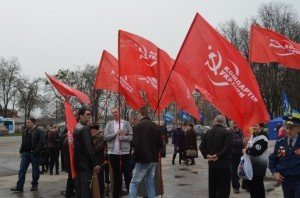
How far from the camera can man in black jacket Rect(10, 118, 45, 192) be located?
37.5 ft

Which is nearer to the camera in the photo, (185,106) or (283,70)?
(185,106)

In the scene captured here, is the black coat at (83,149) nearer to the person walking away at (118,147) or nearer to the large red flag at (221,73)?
the large red flag at (221,73)

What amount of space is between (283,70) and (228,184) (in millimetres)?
46791

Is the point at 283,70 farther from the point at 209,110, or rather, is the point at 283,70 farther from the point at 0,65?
the point at 0,65

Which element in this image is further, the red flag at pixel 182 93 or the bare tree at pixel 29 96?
the bare tree at pixel 29 96

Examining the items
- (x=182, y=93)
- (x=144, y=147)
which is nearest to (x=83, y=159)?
(x=144, y=147)

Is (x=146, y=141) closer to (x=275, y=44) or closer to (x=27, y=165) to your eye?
(x=27, y=165)

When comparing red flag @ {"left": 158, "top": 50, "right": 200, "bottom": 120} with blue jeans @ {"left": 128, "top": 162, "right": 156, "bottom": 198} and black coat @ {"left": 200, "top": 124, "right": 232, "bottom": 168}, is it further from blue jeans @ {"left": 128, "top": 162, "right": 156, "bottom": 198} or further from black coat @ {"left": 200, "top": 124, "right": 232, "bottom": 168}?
blue jeans @ {"left": 128, "top": 162, "right": 156, "bottom": 198}

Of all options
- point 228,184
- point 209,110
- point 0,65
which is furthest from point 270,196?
point 209,110

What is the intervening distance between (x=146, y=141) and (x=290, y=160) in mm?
3047

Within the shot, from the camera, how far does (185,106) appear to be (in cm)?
1004

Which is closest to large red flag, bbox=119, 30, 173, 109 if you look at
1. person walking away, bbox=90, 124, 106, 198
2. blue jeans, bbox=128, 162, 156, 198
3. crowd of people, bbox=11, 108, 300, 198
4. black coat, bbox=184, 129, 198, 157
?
crowd of people, bbox=11, 108, 300, 198

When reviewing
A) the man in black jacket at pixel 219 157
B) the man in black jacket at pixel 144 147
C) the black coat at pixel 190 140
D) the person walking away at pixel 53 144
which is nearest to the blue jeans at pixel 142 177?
the man in black jacket at pixel 144 147

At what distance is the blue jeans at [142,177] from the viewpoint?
8766mm
